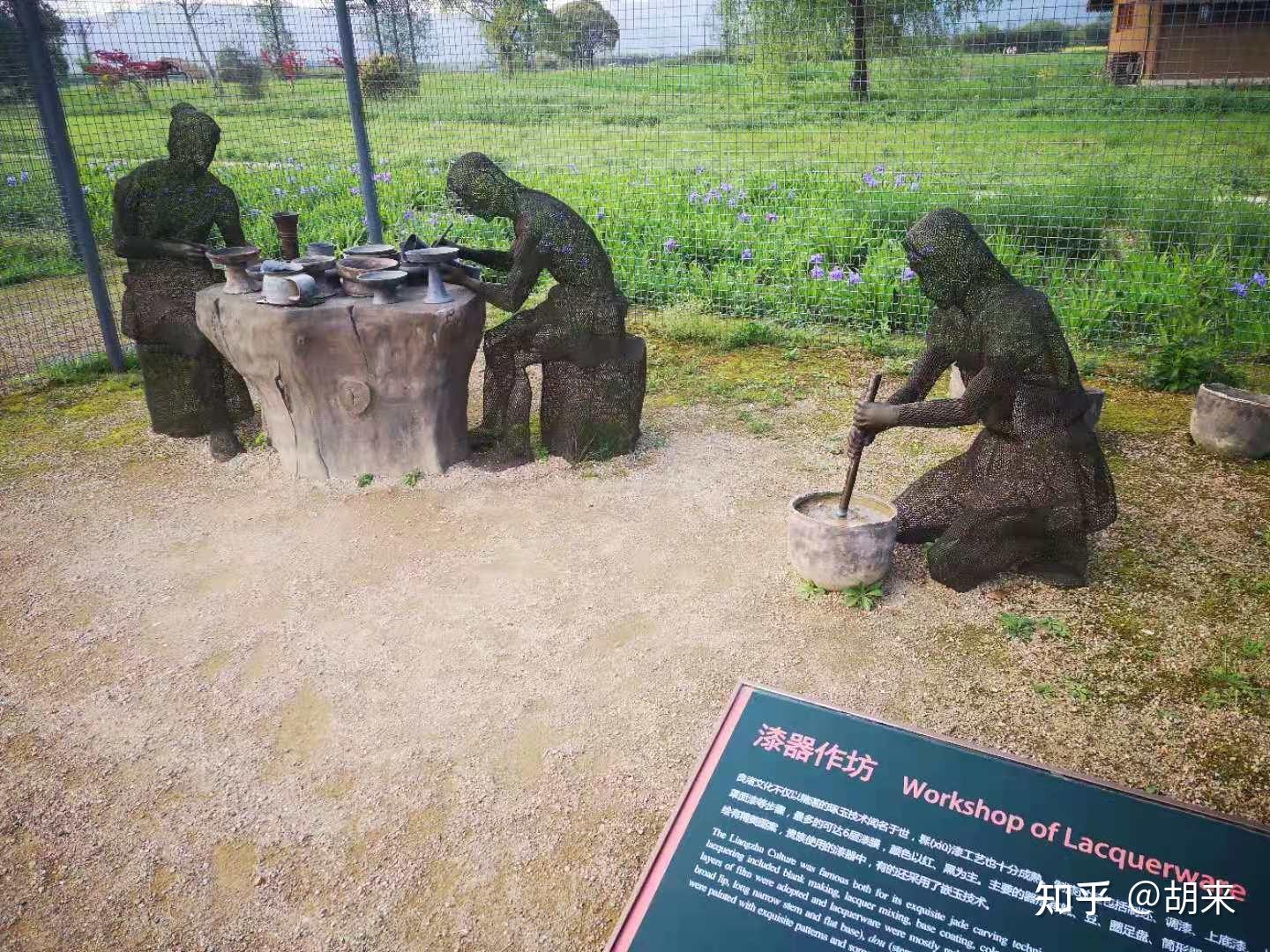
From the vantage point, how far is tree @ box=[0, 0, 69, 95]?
17.8 ft

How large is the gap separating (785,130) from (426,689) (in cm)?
549

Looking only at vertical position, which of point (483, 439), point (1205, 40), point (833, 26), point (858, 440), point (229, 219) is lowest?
point (483, 439)

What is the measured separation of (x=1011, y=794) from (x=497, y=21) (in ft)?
22.0

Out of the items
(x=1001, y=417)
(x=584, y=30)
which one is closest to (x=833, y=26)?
(x=584, y=30)

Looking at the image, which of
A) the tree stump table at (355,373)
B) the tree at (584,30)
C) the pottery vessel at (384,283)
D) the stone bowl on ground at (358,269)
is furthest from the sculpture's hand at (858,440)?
the tree at (584,30)

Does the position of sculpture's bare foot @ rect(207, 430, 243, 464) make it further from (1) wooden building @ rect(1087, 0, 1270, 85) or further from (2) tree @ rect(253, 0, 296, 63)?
(1) wooden building @ rect(1087, 0, 1270, 85)

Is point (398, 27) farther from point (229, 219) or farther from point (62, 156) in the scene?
point (229, 219)

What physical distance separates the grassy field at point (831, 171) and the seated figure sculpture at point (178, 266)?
5.77 ft

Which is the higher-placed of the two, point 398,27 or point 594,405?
point 398,27

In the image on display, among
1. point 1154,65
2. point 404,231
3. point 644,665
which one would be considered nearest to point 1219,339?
point 1154,65

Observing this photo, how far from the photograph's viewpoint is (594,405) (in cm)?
462

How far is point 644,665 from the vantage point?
123 inches

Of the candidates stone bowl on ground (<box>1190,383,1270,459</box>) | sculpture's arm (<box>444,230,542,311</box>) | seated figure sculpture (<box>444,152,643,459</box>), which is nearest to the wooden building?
stone bowl on ground (<box>1190,383,1270,459</box>)

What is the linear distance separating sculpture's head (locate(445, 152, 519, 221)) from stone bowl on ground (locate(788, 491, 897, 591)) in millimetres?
2001
